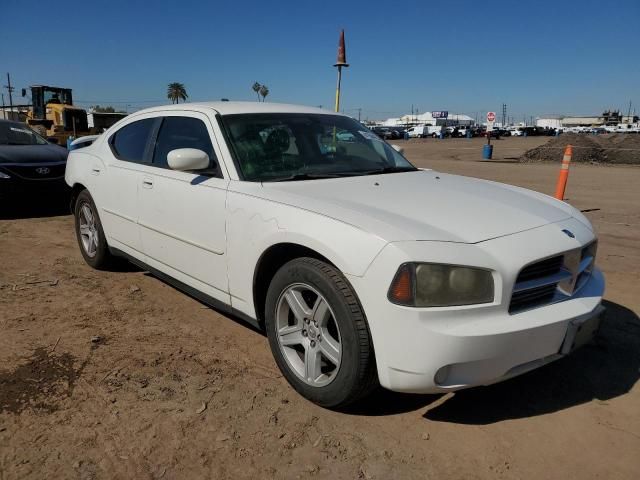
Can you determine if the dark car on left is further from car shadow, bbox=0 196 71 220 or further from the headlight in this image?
the headlight

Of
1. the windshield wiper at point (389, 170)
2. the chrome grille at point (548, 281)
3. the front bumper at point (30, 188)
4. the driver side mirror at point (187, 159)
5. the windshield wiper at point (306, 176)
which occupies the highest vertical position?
the driver side mirror at point (187, 159)

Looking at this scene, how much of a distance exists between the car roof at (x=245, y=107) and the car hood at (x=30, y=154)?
15.4ft

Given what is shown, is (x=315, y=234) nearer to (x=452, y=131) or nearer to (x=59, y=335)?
(x=59, y=335)

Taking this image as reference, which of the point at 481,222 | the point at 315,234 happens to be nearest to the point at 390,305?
the point at 315,234

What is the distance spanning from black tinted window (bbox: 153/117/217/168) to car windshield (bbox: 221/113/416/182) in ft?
0.60

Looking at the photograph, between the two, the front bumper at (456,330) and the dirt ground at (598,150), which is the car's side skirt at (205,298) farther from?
the dirt ground at (598,150)

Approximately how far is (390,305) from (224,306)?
144 centimetres

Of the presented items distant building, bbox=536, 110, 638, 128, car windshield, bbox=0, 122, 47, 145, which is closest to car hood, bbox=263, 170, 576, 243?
car windshield, bbox=0, 122, 47, 145

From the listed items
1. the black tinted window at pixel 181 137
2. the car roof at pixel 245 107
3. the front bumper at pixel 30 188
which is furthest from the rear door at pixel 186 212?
the front bumper at pixel 30 188

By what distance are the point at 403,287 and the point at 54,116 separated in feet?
77.7

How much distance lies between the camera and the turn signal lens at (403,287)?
222 cm

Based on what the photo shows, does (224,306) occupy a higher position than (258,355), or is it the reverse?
(224,306)

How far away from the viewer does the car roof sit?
373cm

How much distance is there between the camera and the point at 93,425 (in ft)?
8.43
